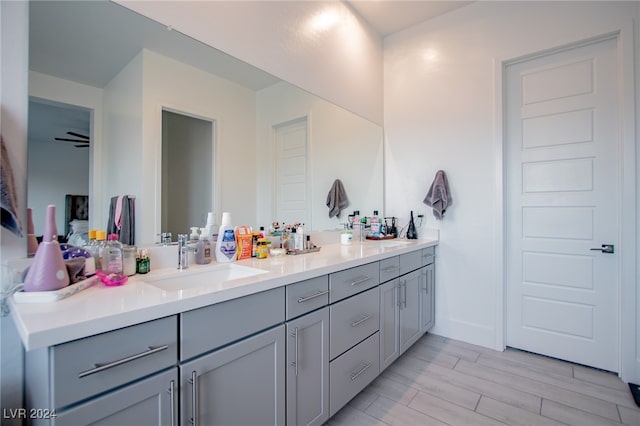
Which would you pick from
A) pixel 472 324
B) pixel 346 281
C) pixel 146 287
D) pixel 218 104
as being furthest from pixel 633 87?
pixel 146 287

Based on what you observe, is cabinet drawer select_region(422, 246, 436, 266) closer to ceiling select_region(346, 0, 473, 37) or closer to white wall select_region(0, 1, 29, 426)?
ceiling select_region(346, 0, 473, 37)

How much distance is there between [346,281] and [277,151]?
1.01m

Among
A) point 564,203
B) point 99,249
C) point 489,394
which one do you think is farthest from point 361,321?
point 564,203

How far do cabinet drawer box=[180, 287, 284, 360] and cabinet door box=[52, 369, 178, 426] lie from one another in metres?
0.09

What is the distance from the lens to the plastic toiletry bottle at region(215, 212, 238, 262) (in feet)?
5.07

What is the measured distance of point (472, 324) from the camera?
8.34 ft

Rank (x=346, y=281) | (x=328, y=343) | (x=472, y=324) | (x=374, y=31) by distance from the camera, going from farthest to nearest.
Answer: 1. (x=374, y=31)
2. (x=472, y=324)
3. (x=346, y=281)
4. (x=328, y=343)

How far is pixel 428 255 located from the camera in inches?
101

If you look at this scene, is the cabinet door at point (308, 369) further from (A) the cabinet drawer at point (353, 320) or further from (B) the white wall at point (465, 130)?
(B) the white wall at point (465, 130)

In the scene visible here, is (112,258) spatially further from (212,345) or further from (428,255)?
(428,255)

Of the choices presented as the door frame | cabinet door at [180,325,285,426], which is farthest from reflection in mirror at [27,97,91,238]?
the door frame

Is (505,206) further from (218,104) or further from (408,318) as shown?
(218,104)

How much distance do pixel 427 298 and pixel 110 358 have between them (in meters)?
2.35

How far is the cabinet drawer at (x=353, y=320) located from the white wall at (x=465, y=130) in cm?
117
